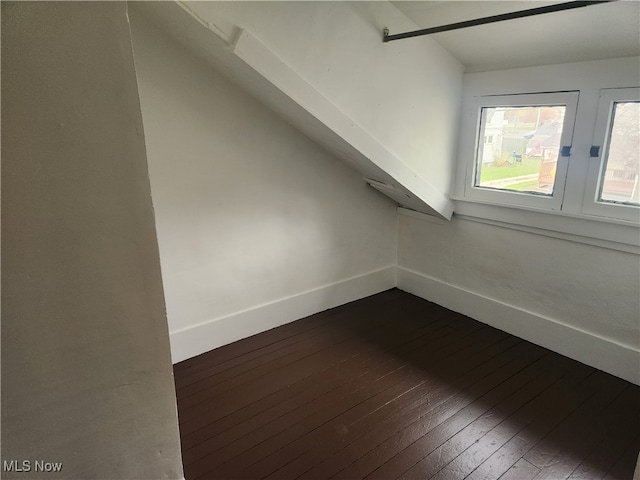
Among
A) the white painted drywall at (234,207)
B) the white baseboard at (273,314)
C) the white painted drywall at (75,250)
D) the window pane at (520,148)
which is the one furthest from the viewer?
the white baseboard at (273,314)

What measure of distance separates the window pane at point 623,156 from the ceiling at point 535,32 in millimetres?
263

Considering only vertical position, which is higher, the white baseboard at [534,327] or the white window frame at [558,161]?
the white window frame at [558,161]

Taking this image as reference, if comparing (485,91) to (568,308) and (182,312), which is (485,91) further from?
(182,312)

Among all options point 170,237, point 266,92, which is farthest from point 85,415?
point 266,92

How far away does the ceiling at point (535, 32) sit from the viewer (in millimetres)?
1658

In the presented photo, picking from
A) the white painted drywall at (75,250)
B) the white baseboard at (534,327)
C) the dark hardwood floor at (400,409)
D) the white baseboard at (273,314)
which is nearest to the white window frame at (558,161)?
the white baseboard at (534,327)

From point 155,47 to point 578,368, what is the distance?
2.73m

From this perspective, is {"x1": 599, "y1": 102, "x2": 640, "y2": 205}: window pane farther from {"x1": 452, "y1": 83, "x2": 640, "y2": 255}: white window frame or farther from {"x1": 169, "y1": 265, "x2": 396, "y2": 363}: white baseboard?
{"x1": 169, "y1": 265, "x2": 396, "y2": 363}: white baseboard

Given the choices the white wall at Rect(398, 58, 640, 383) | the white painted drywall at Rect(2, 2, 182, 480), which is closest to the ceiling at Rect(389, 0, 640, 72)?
the white wall at Rect(398, 58, 640, 383)

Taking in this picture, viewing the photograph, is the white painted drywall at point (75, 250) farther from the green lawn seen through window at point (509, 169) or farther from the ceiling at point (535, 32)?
the green lawn seen through window at point (509, 169)

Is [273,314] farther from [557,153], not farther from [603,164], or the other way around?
[603,164]

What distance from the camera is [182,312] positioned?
2.25 metres

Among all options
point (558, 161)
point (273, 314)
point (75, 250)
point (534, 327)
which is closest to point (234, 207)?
point (273, 314)

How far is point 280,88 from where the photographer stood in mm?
1650
